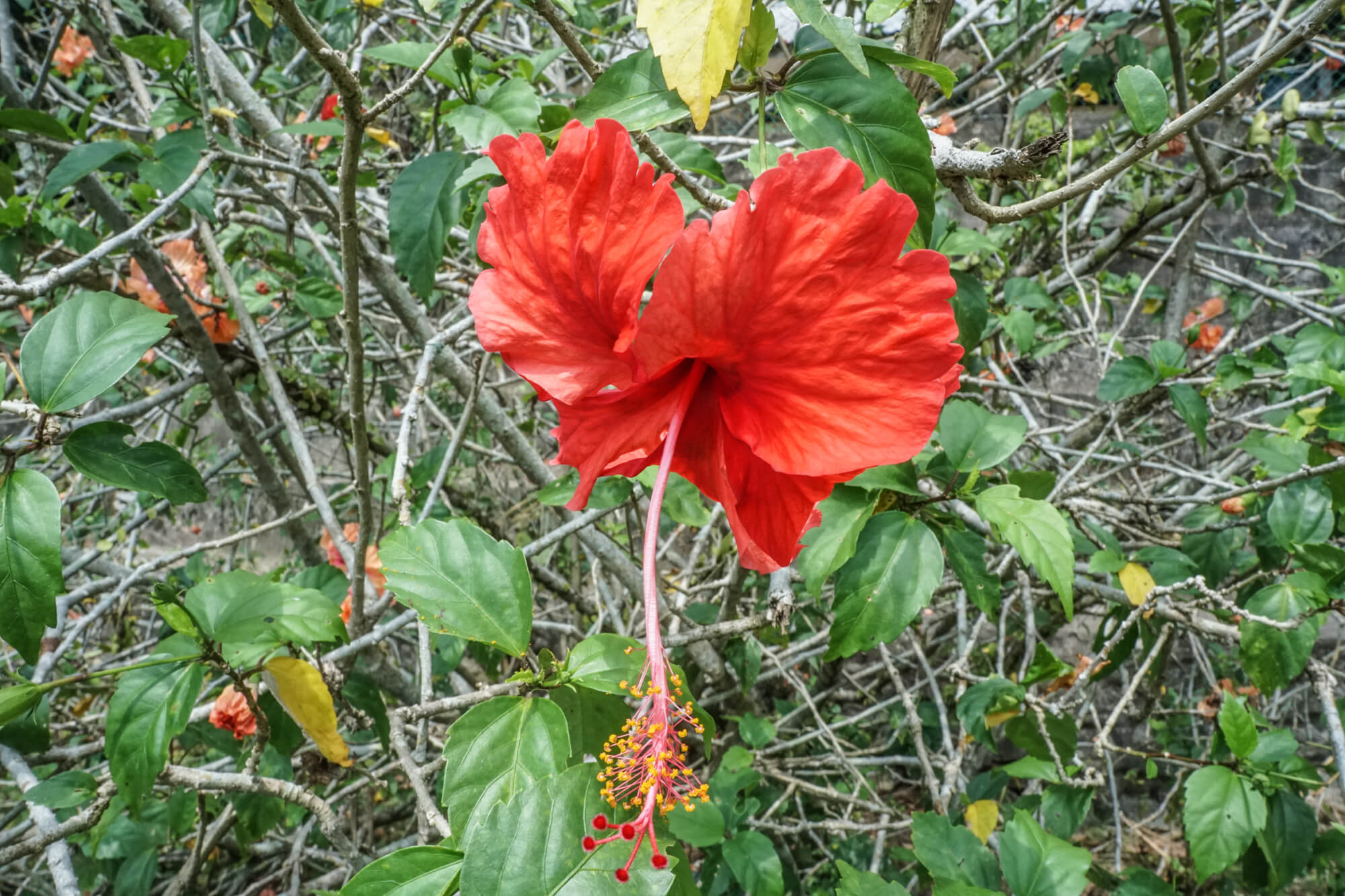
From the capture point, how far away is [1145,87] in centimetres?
84

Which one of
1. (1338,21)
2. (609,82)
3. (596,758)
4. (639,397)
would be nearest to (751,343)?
(639,397)

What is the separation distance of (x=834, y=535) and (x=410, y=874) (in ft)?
2.02

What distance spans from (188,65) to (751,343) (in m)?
1.76

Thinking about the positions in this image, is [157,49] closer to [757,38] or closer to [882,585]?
[757,38]

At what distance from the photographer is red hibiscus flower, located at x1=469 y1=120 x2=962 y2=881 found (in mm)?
590

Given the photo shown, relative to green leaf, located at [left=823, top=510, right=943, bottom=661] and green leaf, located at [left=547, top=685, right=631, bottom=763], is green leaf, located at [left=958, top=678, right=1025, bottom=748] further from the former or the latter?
green leaf, located at [left=547, top=685, right=631, bottom=763]

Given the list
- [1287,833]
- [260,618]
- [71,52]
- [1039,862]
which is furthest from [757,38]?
[71,52]

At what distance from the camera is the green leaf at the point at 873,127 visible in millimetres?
731

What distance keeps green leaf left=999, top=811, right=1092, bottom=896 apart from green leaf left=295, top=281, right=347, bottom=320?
168 cm

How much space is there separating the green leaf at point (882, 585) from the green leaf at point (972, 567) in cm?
6

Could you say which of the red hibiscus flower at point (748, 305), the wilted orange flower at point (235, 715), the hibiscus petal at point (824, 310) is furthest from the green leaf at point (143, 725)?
the hibiscus petal at point (824, 310)

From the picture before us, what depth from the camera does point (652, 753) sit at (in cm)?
65

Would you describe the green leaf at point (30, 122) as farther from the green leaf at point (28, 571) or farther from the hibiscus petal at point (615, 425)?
the hibiscus petal at point (615, 425)

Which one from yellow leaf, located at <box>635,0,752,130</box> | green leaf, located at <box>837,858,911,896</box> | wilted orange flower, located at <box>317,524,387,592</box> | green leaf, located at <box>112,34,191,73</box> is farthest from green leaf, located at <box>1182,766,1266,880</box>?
green leaf, located at <box>112,34,191,73</box>
